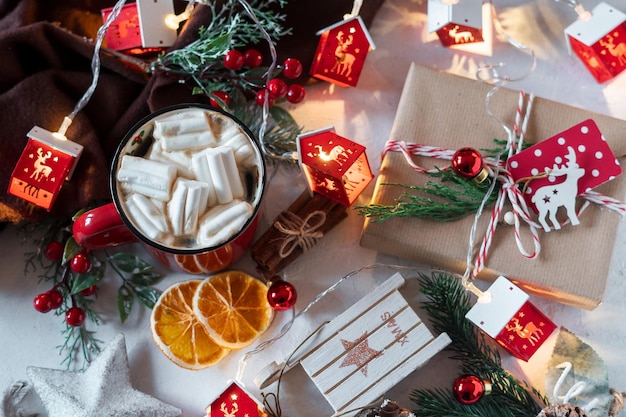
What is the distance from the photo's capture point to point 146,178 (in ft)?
3.41

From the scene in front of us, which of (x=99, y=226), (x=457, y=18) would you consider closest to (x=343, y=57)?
(x=457, y=18)

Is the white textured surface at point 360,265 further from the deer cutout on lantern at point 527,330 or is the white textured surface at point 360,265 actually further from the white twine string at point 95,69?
the white twine string at point 95,69

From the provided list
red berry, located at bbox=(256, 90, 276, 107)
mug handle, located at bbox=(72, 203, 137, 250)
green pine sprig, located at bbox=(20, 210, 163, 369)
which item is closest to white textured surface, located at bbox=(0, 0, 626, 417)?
green pine sprig, located at bbox=(20, 210, 163, 369)

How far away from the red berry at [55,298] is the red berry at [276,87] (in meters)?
0.56

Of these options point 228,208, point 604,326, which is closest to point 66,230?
point 228,208

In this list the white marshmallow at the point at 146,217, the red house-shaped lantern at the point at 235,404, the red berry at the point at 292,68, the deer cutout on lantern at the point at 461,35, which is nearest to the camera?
the white marshmallow at the point at 146,217

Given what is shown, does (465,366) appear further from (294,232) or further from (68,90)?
(68,90)

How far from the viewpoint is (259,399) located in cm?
124

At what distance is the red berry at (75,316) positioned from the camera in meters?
1.22

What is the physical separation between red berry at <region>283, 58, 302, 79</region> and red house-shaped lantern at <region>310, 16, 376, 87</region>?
0.22ft

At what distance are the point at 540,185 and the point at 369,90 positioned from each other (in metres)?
0.41

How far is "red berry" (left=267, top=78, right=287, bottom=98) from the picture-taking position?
1.23 m

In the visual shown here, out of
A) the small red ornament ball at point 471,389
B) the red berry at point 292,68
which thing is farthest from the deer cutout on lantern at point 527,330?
the red berry at point 292,68

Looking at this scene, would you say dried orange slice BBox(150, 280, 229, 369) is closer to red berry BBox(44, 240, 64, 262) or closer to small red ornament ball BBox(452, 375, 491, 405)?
red berry BBox(44, 240, 64, 262)
